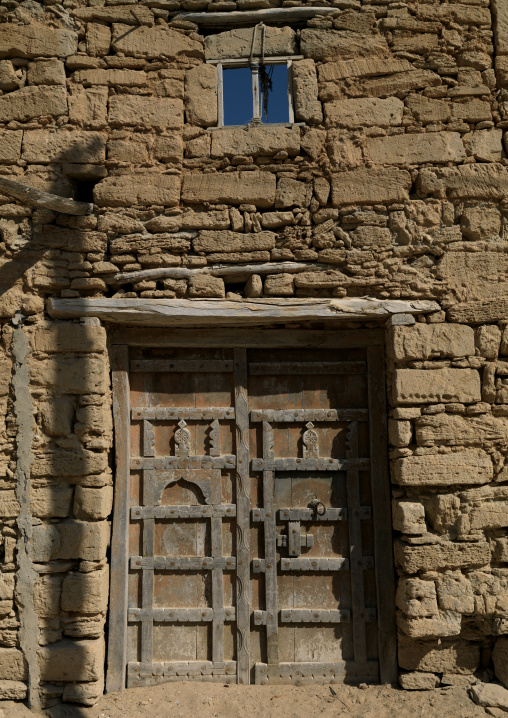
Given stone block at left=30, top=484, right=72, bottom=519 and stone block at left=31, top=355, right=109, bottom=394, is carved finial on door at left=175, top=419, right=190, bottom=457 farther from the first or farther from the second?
stone block at left=30, top=484, right=72, bottom=519

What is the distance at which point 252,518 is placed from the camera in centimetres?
356

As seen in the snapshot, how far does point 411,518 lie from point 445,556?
0.28 m

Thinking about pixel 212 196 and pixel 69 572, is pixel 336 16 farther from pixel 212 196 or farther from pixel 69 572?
pixel 69 572

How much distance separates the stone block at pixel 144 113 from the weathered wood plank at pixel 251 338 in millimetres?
1293

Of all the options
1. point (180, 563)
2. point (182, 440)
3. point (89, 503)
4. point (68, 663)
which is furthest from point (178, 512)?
point (68, 663)

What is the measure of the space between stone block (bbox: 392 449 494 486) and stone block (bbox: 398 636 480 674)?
3.03 feet

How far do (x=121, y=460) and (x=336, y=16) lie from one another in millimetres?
3163

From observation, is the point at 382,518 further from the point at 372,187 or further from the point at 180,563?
the point at 372,187

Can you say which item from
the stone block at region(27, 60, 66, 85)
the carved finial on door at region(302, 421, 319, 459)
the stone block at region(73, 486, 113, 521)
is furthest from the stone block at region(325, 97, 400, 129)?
the stone block at region(73, 486, 113, 521)

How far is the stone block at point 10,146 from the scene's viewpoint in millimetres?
3541

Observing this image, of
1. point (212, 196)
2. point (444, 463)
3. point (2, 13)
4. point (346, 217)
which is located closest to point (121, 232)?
point (212, 196)

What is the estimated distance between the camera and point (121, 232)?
138 inches

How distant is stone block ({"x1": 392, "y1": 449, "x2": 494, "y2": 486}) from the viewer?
3281 mm

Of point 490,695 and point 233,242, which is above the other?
point 233,242
